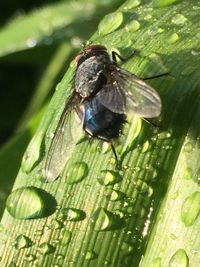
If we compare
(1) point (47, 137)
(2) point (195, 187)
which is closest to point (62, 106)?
(1) point (47, 137)

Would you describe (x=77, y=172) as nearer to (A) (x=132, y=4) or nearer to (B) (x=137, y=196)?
(B) (x=137, y=196)

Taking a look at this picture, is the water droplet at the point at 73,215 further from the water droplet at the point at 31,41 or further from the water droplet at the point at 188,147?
the water droplet at the point at 31,41

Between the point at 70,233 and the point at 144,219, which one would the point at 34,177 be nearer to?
the point at 70,233

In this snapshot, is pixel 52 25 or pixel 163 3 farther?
pixel 52 25

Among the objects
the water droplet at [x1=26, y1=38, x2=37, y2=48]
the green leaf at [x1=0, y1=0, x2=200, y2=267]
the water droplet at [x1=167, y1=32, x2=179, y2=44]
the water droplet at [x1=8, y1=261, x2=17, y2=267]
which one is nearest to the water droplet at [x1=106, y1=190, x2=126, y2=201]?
the green leaf at [x1=0, y1=0, x2=200, y2=267]

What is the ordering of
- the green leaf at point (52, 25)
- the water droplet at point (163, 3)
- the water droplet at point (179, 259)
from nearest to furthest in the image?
the water droplet at point (179, 259), the water droplet at point (163, 3), the green leaf at point (52, 25)

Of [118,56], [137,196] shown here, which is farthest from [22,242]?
[118,56]

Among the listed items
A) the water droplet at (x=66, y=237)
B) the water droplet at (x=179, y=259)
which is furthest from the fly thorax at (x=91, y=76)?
the water droplet at (x=179, y=259)
